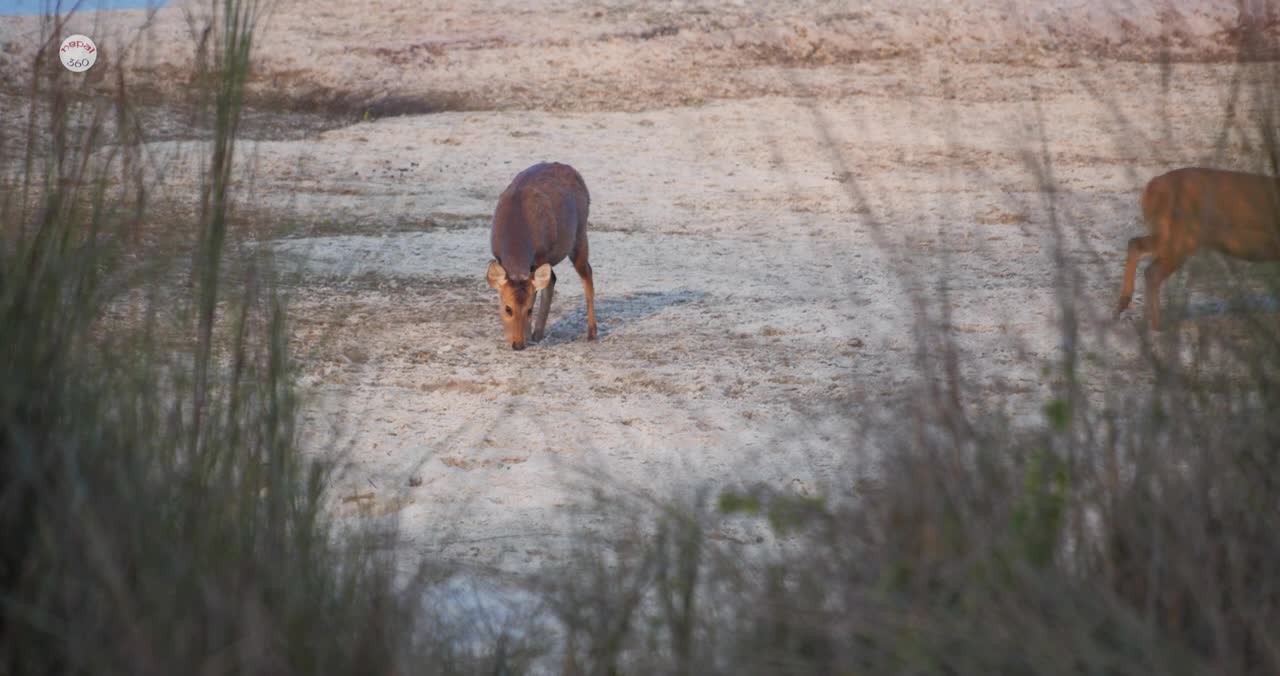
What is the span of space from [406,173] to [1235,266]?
10762mm

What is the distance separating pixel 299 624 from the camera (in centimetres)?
248

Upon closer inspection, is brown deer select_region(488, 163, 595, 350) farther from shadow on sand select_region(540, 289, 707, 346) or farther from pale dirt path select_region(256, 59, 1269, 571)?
pale dirt path select_region(256, 59, 1269, 571)

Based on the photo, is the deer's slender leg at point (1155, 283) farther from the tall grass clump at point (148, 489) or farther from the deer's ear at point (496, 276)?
the tall grass clump at point (148, 489)

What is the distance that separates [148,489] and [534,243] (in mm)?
5824

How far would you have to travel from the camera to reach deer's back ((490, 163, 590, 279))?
8.33 m

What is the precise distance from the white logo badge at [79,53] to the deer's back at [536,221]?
4745 mm

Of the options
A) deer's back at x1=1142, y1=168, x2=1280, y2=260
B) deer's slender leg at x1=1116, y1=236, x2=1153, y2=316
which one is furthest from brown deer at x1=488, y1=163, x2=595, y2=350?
deer's back at x1=1142, y1=168, x2=1280, y2=260

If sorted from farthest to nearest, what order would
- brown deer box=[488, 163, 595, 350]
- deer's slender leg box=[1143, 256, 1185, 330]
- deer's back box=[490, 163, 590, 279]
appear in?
deer's back box=[490, 163, 590, 279] → brown deer box=[488, 163, 595, 350] → deer's slender leg box=[1143, 256, 1185, 330]

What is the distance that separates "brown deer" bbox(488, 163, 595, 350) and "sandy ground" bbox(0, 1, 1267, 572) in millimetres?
250

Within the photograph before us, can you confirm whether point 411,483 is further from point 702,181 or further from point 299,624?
point 702,181

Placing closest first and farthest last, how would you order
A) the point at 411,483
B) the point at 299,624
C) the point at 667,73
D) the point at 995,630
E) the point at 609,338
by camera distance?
1. the point at 995,630
2. the point at 299,624
3. the point at 411,483
4. the point at 609,338
5. the point at 667,73

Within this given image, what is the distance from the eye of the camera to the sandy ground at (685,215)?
5328 mm

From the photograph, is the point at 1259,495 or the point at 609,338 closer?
the point at 1259,495

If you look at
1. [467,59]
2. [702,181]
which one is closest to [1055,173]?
[702,181]
